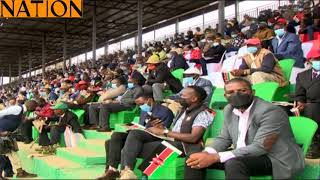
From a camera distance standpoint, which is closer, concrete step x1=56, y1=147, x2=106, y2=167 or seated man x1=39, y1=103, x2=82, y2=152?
concrete step x1=56, y1=147, x2=106, y2=167

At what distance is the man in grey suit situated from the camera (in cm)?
311

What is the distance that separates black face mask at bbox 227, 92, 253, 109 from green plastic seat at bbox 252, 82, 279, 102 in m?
1.66

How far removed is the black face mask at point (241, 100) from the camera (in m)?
3.35

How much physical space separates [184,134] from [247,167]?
1042 mm

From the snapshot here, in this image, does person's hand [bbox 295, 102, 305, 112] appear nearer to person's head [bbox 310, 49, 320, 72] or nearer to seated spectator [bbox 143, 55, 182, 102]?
person's head [bbox 310, 49, 320, 72]

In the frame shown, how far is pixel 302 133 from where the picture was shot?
3520 millimetres

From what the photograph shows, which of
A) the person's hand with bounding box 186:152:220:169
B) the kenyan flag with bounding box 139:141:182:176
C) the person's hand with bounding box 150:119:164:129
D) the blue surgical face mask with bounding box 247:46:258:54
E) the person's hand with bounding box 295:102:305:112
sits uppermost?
the blue surgical face mask with bounding box 247:46:258:54

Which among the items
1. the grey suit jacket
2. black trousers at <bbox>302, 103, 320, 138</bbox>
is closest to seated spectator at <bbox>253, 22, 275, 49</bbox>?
black trousers at <bbox>302, 103, 320, 138</bbox>

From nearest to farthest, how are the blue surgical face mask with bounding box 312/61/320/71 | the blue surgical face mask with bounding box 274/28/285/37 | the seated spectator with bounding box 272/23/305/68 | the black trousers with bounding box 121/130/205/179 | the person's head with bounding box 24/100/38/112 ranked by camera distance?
the black trousers with bounding box 121/130/205/179 < the blue surgical face mask with bounding box 312/61/320/71 < the seated spectator with bounding box 272/23/305/68 < the blue surgical face mask with bounding box 274/28/285/37 < the person's head with bounding box 24/100/38/112

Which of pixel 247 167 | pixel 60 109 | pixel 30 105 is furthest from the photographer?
pixel 30 105

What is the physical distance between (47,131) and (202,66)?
3846 millimetres

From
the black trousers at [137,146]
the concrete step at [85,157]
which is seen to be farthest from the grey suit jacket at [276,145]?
the concrete step at [85,157]

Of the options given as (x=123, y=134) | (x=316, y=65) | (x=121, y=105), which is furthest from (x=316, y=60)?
(x=121, y=105)

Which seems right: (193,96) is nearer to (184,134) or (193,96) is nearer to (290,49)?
(184,134)
